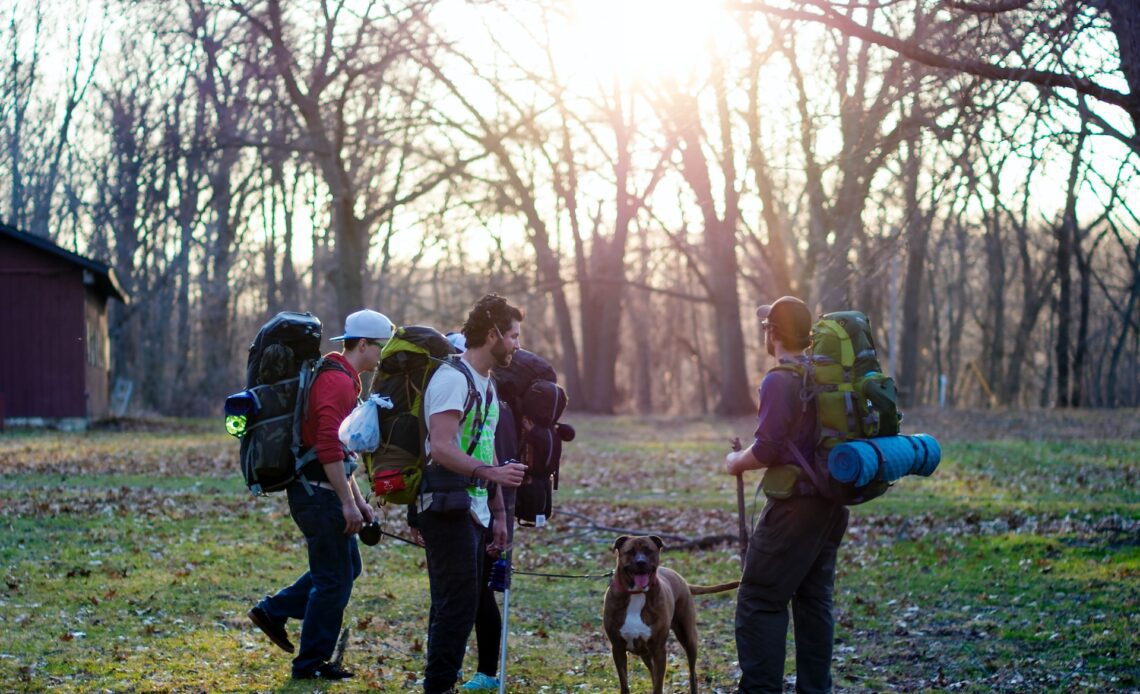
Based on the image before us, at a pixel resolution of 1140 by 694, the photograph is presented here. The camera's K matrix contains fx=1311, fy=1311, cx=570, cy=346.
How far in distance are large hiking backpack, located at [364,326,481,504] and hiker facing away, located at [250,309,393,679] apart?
69 centimetres

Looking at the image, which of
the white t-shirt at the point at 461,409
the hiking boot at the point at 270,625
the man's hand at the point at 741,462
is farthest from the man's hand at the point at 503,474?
the hiking boot at the point at 270,625

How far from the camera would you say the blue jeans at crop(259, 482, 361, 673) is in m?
7.38

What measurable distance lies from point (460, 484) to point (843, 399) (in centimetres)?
192

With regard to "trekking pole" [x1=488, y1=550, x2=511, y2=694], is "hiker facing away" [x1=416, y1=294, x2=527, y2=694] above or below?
above

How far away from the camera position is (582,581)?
1245cm

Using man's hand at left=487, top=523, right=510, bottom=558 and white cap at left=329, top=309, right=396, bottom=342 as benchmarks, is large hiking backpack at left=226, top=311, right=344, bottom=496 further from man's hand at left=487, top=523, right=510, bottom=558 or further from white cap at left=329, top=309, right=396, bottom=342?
man's hand at left=487, top=523, right=510, bottom=558

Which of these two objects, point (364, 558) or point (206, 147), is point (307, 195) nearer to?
point (206, 147)

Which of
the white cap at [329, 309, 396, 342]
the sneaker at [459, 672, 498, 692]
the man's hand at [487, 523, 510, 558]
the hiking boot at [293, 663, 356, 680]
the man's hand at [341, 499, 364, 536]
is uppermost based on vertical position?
the white cap at [329, 309, 396, 342]

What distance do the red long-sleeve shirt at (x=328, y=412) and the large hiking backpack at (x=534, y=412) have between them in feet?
3.01

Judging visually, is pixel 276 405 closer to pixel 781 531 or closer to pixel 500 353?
pixel 500 353

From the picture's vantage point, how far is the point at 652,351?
72.8m

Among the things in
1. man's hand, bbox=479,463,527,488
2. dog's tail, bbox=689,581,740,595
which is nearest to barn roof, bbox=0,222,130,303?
dog's tail, bbox=689,581,740,595

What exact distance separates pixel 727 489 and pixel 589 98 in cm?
2079

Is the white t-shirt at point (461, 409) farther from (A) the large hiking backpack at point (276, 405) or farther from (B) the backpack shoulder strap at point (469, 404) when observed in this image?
(A) the large hiking backpack at point (276, 405)
